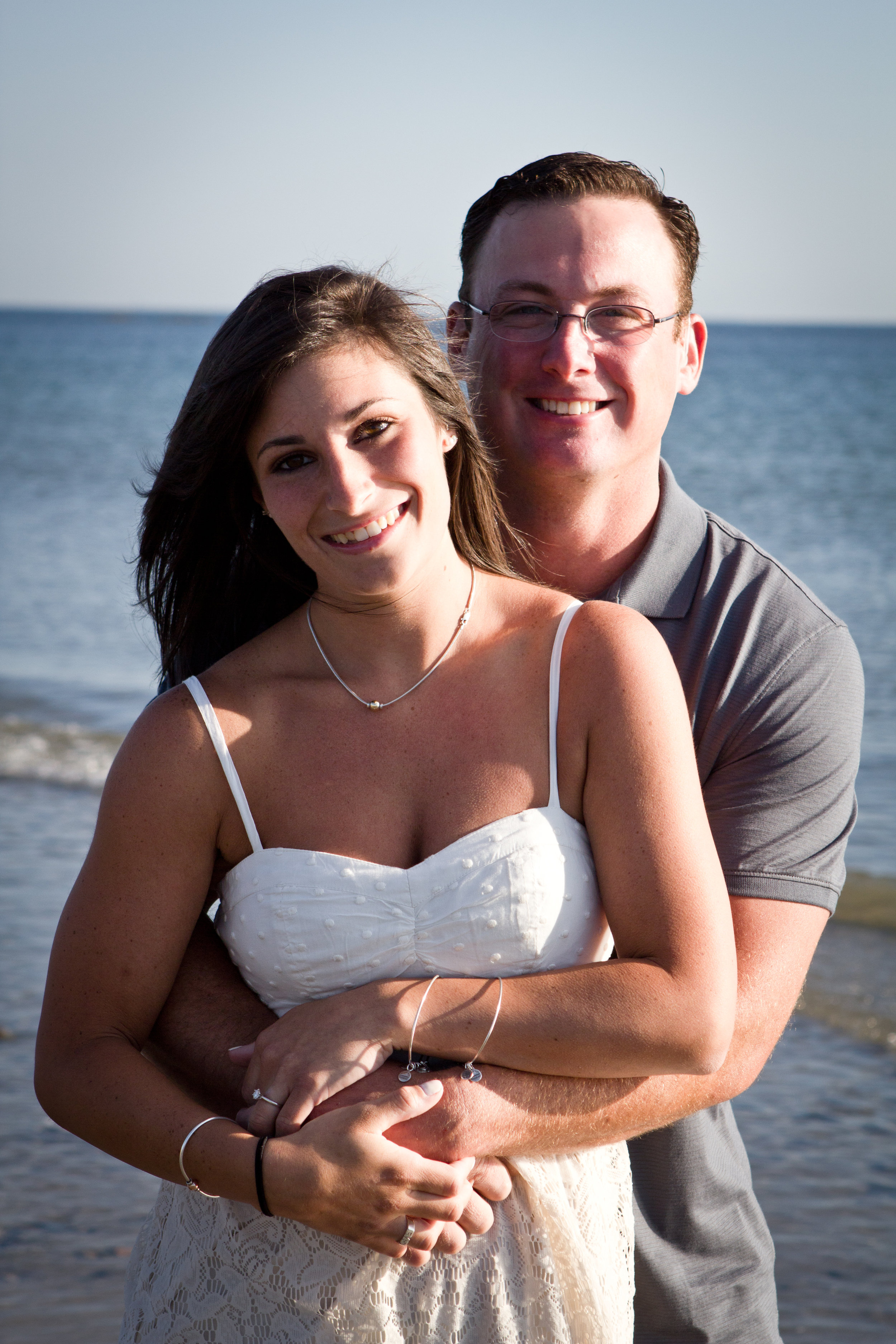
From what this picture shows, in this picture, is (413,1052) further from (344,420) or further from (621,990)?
(344,420)

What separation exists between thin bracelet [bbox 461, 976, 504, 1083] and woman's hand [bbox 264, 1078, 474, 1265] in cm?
5

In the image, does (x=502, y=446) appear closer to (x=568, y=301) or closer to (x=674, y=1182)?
(x=568, y=301)

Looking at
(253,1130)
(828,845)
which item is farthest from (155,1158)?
(828,845)

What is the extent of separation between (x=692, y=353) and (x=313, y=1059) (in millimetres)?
2066

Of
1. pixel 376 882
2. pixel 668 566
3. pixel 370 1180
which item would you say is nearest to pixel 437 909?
pixel 376 882

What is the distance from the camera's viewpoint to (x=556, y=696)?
7.30 ft

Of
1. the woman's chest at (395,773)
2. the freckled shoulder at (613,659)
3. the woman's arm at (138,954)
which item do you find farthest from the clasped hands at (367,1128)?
the freckled shoulder at (613,659)

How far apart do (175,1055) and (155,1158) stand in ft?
0.67

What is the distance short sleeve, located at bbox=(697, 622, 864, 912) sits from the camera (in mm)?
2400

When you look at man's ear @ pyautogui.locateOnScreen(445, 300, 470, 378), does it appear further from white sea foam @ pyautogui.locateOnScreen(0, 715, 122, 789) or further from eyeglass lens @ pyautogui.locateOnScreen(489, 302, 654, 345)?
white sea foam @ pyautogui.locateOnScreen(0, 715, 122, 789)

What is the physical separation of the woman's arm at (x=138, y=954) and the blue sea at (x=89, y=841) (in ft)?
2.16

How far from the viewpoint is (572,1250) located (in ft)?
6.78

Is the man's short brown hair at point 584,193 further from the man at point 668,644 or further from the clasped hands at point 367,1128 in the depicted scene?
the clasped hands at point 367,1128

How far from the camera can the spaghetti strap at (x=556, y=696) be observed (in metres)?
2.18
